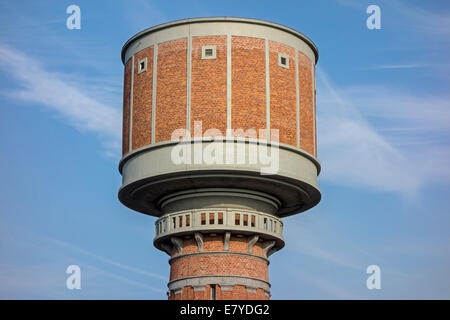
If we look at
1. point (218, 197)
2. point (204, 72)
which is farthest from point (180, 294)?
point (204, 72)

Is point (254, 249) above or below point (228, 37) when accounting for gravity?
below

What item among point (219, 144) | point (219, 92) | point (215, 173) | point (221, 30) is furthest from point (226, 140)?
point (221, 30)

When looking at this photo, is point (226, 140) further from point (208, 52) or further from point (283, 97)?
point (208, 52)

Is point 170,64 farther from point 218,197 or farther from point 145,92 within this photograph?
point 218,197

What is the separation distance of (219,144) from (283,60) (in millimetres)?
4482

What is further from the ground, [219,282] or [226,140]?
[226,140]

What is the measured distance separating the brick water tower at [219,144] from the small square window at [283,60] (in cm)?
4

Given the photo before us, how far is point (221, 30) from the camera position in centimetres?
3139

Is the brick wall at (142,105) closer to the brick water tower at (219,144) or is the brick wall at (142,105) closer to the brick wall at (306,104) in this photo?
the brick water tower at (219,144)

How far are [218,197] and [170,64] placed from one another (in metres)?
5.22

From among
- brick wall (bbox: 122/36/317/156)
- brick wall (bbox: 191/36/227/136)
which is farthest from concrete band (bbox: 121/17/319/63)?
brick wall (bbox: 191/36/227/136)

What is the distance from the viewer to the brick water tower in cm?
3011

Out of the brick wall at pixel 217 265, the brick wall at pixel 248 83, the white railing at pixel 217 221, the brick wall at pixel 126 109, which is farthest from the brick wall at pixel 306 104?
the brick wall at pixel 126 109

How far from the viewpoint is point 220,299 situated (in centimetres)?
3044
